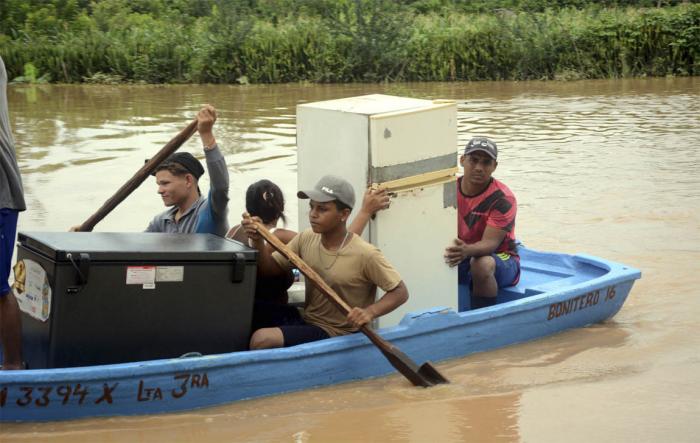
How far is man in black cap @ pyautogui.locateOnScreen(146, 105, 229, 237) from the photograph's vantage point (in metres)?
5.88

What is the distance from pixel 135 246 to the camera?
5344 mm

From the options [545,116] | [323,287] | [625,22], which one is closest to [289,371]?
[323,287]

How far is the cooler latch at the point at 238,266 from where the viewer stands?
5395 mm

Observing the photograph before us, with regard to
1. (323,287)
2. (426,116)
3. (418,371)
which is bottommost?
(418,371)

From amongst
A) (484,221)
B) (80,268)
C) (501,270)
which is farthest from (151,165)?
(501,270)

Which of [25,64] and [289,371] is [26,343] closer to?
[289,371]

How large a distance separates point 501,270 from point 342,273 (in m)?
1.48

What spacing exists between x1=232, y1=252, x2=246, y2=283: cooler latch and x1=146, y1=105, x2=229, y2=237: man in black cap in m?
0.61

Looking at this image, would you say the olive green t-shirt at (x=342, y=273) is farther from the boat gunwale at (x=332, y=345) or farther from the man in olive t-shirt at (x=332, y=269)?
the boat gunwale at (x=332, y=345)

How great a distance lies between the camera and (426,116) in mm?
6016

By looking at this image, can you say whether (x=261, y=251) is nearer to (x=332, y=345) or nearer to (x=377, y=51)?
(x=332, y=345)

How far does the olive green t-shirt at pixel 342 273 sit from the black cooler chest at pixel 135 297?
491mm

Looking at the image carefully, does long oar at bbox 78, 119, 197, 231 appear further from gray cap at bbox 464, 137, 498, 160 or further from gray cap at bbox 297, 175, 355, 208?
gray cap at bbox 464, 137, 498, 160

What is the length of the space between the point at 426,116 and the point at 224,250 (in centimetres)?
136
